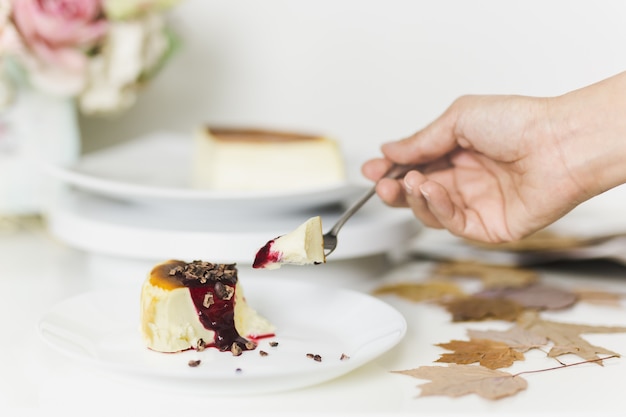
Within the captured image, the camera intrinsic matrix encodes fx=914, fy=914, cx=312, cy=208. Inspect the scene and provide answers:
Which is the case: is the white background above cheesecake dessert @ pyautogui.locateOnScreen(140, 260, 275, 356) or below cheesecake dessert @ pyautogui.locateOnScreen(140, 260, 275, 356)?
above

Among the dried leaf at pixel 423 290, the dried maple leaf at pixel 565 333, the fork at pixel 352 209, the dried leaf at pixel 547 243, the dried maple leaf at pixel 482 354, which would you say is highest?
the fork at pixel 352 209

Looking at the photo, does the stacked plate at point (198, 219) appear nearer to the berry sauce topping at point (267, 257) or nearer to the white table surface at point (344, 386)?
the white table surface at point (344, 386)

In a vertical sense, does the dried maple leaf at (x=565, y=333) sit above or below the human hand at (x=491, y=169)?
below

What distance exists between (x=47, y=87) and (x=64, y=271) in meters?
0.31

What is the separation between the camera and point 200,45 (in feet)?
6.08

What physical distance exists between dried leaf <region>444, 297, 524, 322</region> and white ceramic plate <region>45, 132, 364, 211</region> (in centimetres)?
21

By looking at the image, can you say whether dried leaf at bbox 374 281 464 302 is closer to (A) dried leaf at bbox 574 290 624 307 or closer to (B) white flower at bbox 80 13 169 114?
(A) dried leaf at bbox 574 290 624 307

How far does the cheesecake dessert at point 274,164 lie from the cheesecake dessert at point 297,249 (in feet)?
1.40

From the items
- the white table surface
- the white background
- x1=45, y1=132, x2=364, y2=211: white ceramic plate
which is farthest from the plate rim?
the white background

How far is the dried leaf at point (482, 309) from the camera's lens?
1131 millimetres

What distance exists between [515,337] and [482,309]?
0.12 metres

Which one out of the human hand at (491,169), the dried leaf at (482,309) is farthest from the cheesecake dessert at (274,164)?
the dried leaf at (482,309)

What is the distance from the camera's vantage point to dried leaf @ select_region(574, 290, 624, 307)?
1.21m

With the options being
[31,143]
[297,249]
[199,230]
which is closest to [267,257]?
[297,249]
